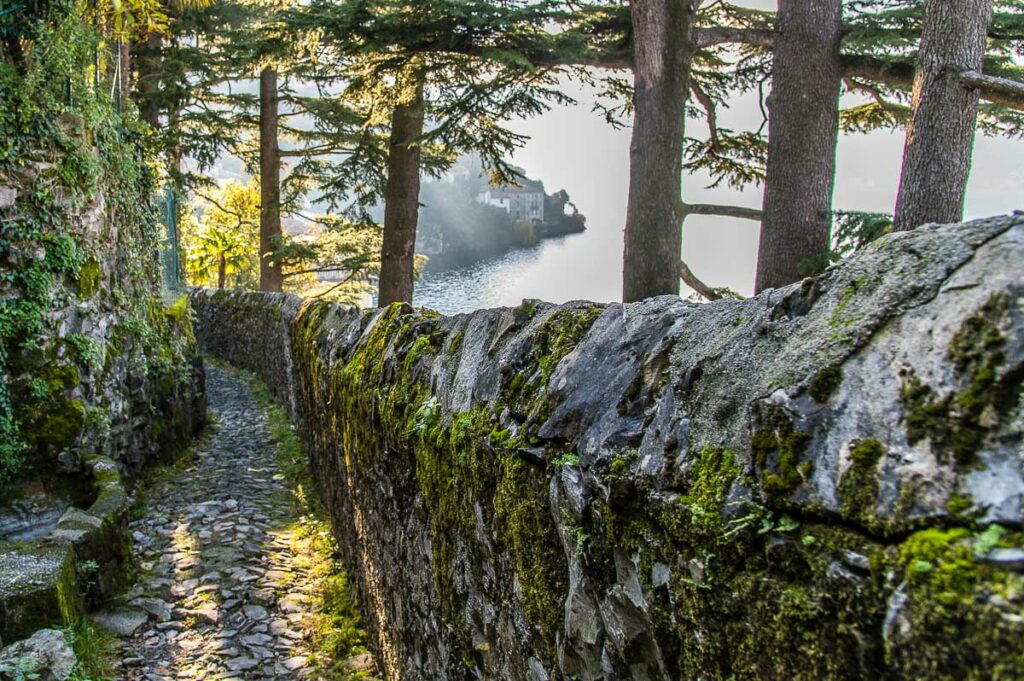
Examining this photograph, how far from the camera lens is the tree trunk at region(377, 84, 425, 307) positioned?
11.8m

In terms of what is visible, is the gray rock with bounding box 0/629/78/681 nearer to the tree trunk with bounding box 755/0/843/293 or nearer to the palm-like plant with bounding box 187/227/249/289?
the tree trunk with bounding box 755/0/843/293

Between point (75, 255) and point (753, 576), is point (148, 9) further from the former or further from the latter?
point (753, 576)

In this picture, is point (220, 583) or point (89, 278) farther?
point (89, 278)

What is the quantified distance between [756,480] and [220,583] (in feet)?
16.6

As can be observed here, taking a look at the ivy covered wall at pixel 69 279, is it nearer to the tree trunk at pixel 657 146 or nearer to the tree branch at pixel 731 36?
the tree trunk at pixel 657 146

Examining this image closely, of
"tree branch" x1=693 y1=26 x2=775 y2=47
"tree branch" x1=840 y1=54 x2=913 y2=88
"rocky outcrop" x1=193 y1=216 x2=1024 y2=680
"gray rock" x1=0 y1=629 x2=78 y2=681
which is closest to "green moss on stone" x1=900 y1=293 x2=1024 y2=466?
"rocky outcrop" x1=193 y1=216 x2=1024 y2=680

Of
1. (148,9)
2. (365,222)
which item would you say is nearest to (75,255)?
(148,9)

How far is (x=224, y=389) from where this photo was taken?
526 inches

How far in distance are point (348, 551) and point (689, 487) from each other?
454 centimetres

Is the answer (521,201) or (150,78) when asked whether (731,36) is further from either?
(521,201)

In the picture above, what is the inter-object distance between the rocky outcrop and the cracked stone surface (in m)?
2.28

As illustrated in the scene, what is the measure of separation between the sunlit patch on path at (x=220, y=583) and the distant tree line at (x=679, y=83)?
14.1ft

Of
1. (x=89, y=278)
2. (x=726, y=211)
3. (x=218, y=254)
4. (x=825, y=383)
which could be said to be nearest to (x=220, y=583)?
(x=89, y=278)

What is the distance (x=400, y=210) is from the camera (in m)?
12.0
